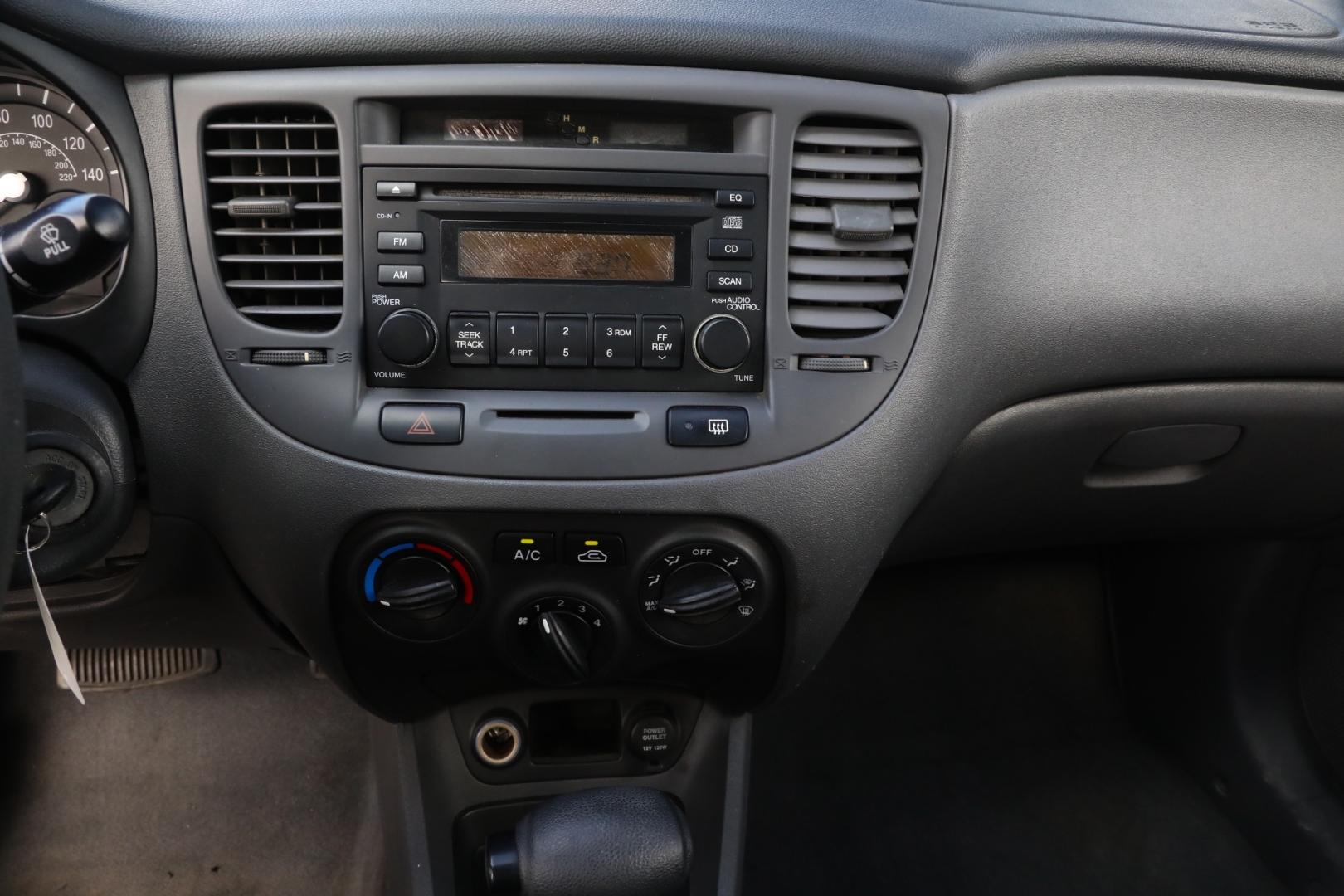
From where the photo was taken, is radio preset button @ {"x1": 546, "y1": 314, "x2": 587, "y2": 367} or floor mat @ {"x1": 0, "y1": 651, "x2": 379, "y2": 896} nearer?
radio preset button @ {"x1": 546, "y1": 314, "x2": 587, "y2": 367}

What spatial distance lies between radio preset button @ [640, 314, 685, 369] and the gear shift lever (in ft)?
1.61

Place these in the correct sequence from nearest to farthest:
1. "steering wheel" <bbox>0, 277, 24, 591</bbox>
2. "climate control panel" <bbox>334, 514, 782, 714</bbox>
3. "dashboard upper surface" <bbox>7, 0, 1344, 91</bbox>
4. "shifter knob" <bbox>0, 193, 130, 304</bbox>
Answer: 1. "steering wheel" <bbox>0, 277, 24, 591</bbox>
2. "shifter knob" <bbox>0, 193, 130, 304</bbox>
3. "dashboard upper surface" <bbox>7, 0, 1344, 91</bbox>
4. "climate control panel" <bbox>334, 514, 782, 714</bbox>

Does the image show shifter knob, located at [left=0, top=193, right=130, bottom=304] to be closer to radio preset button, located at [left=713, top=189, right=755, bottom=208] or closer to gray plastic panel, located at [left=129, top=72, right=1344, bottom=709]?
gray plastic panel, located at [left=129, top=72, right=1344, bottom=709]

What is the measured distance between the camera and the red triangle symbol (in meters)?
1.06

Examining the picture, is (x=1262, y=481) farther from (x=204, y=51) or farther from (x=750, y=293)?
(x=204, y=51)

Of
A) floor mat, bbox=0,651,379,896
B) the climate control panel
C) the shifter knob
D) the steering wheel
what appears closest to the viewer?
the steering wheel

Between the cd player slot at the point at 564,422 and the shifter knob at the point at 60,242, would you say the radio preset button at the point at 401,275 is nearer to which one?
the cd player slot at the point at 564,422

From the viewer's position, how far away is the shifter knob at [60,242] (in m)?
0.82

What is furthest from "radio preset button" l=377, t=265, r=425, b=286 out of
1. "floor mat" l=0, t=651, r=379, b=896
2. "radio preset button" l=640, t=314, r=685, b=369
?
"floor mat" l=0, t=651, r=379, b=896

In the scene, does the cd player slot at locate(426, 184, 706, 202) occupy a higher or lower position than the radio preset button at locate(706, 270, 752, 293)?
higher

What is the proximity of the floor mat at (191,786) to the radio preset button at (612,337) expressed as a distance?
119cm

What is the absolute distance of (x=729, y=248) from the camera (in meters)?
1.08

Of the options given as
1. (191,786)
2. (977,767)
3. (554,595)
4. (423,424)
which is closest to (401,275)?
(423,424)

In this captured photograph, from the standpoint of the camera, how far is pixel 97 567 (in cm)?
124
